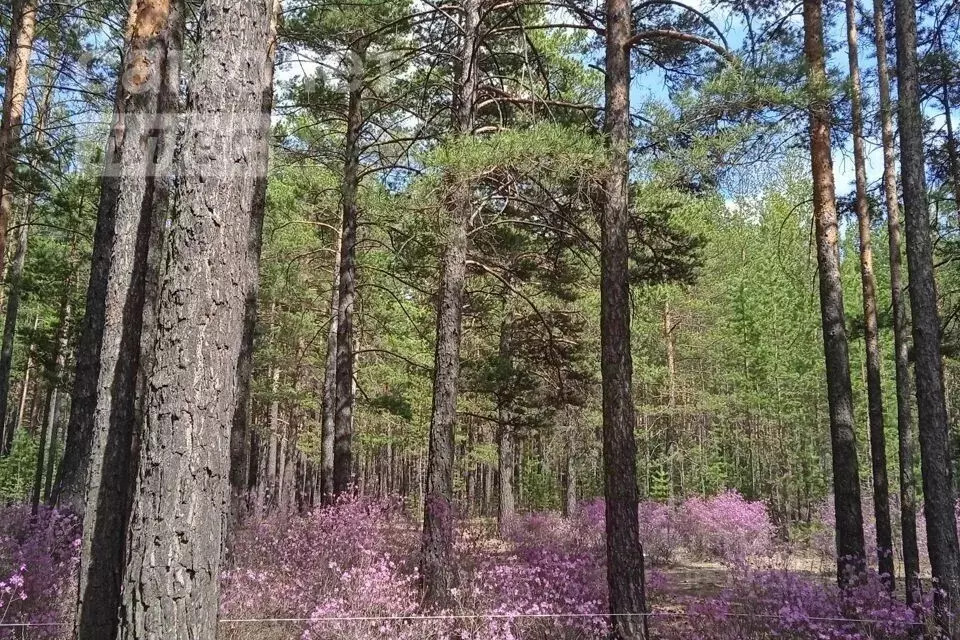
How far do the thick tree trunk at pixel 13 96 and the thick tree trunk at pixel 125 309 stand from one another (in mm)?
3843

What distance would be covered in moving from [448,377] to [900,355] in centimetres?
608

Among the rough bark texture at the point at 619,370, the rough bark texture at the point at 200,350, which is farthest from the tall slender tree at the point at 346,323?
the rough bark texture at the point at 200,350

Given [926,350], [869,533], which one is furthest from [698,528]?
[926,350]

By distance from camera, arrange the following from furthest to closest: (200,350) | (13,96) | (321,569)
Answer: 1. (13,96)
2. (321,569)
3. (200,350)

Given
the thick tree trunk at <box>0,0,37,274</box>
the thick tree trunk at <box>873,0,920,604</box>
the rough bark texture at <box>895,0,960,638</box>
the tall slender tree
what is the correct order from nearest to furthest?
the rough bark texture at <box>895,0,960,638</box>, the thick tree trunk at <box>873,0,920,604</box>, the thick tree trunk at <box>0,0,37,274</box>, the tall slender tree

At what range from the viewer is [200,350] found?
8.53ft

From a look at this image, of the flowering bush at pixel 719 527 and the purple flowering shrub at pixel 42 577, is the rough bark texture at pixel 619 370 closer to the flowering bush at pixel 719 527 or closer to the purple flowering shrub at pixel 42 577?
the purple flowering shrub at pixel 42 577

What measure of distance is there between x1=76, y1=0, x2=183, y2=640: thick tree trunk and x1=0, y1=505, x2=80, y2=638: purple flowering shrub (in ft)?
2.14

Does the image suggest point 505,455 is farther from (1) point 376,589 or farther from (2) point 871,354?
(1) point 376,589

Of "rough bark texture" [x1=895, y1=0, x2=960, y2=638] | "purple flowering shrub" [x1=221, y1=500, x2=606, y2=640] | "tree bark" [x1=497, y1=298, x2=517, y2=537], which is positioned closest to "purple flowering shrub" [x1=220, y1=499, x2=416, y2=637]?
"purple flowering shrub" [x1=221, y1=500, x2=606, y2=640]

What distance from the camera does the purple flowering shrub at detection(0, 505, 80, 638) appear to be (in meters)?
4.30

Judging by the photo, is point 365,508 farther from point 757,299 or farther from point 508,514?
point 757,299

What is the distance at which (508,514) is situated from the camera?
14.6 m

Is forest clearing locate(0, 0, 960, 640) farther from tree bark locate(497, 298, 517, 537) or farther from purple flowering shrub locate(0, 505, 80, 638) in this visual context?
tree bark locate(497, 298, 517, 537)
